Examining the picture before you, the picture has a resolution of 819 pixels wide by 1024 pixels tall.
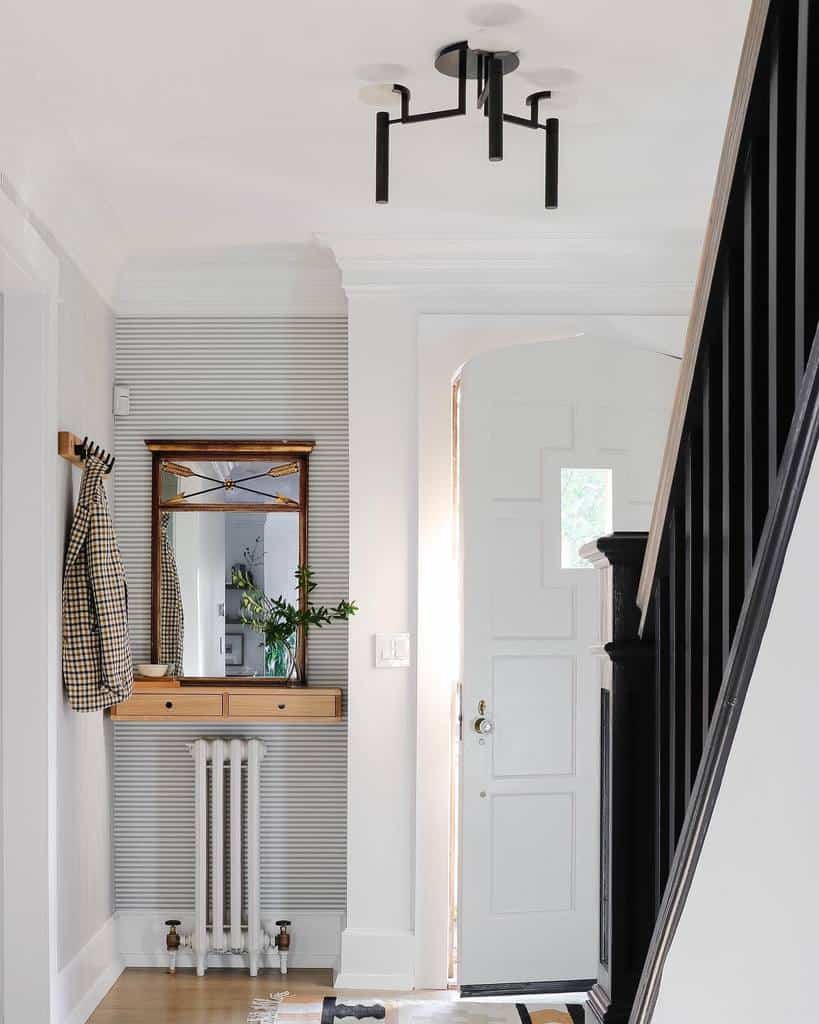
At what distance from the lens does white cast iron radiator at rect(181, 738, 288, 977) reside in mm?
4070

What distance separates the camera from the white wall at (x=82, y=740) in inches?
138

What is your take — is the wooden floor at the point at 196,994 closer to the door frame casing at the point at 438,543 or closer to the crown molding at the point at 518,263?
the door frame casing at the point at 438,543

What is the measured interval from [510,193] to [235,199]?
87 cm

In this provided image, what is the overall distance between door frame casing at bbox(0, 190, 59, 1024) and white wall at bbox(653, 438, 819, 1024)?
2.45m

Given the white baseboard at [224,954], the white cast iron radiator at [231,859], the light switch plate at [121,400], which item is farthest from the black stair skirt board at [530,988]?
the light switch plate at [121,400]

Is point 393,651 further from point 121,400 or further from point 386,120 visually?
point 386,120

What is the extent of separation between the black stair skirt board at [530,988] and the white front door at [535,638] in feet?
0.06

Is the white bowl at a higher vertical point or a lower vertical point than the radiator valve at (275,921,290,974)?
higher

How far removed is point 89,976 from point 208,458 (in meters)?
1.86

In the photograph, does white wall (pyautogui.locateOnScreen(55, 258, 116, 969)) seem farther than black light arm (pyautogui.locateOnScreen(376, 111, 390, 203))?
Yes

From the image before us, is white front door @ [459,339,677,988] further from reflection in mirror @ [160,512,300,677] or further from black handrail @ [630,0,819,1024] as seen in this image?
black handrail @ [630,0,819,1024]

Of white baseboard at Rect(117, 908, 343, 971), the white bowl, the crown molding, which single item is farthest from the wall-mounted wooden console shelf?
the crown molding

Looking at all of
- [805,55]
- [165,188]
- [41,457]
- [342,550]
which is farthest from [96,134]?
[805,55]

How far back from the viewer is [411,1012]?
3.29m
